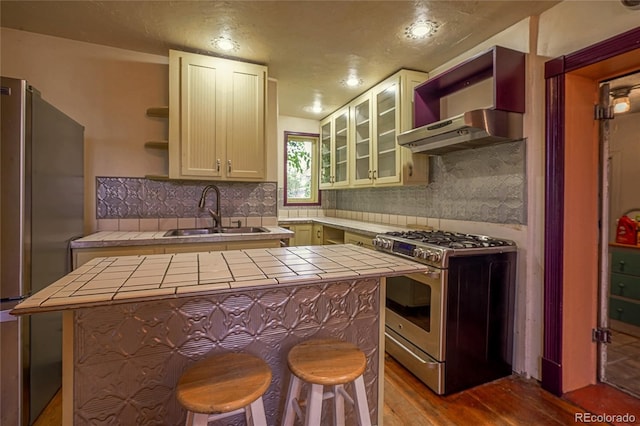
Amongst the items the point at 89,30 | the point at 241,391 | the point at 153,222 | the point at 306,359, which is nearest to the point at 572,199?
the point at 306,359

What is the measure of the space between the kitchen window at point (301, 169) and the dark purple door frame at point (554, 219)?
10.3ft

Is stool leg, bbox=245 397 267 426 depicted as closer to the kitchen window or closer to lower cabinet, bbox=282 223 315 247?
lower cabinet, bbox=282 223 315 247

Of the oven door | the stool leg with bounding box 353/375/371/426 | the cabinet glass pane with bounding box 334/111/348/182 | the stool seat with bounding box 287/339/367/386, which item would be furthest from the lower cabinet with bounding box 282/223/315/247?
the stool leg with bounding box 353/375/371/426

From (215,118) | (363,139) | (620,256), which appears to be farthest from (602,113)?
(215,118)

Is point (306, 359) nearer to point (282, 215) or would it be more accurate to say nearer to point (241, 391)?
point (241, 391)

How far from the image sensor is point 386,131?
3.06 m

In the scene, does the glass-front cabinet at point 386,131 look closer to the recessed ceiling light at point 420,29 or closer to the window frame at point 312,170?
the recessed ceiling light at point 420,29

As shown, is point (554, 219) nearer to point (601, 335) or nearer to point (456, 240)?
point (456, 240)

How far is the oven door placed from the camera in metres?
1.86

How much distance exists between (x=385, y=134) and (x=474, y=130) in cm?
116

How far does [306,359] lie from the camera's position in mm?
1136

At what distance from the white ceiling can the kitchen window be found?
175cm

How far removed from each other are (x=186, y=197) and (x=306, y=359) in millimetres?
2168

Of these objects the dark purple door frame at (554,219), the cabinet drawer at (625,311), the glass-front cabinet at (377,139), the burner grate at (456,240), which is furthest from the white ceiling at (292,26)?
the cabinet drawer at (625,311)
